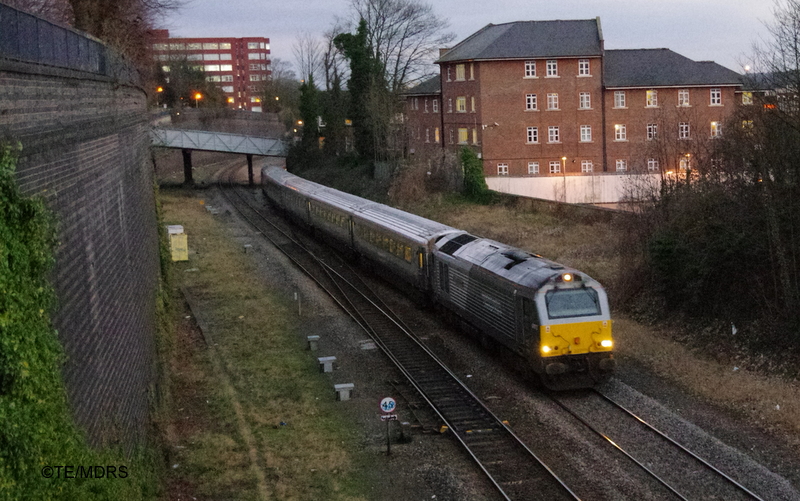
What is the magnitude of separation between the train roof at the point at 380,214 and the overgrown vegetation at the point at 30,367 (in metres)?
15.8

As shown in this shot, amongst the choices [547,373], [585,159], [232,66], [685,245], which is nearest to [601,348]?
[547,373]

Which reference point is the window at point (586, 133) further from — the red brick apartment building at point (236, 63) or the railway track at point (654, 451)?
the red brick apartment building at point (236, 63)

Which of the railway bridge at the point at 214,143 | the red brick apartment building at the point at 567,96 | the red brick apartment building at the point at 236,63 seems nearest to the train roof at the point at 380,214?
the red brick apartment building at the point at 567,96

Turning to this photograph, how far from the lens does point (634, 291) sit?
Result: 2258 centimetres

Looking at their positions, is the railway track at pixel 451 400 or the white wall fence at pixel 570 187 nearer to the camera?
the railway track at pixel 451 400

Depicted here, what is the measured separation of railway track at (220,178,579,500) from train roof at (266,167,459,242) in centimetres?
221

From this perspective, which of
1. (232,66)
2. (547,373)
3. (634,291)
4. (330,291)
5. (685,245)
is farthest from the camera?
(232,66)

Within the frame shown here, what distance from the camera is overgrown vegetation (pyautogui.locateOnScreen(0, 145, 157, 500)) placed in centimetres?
574

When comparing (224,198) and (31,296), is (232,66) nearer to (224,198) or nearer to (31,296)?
(224,198)

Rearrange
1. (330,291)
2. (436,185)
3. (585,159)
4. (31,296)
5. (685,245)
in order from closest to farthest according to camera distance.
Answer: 1. (31,296)
2. (685,245)
3. (330,291)
4. (436,185)
5. (585,159)

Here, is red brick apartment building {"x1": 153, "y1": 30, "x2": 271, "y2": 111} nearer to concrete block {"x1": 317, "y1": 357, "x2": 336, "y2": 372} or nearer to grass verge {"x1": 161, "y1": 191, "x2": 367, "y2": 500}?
grass verge {"x1": 161, "y1": 191, "x2": 367, "y2": 500}

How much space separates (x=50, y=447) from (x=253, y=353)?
44.1 feet

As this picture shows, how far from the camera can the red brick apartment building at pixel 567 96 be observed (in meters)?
50.8

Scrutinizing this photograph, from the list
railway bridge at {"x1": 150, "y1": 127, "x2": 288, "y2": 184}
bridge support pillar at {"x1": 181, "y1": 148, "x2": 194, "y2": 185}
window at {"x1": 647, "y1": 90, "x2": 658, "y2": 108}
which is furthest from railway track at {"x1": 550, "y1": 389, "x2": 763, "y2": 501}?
bridge support pillar at {"x1": 181, "y1": 148, "x2": 194, "y2": 185}
